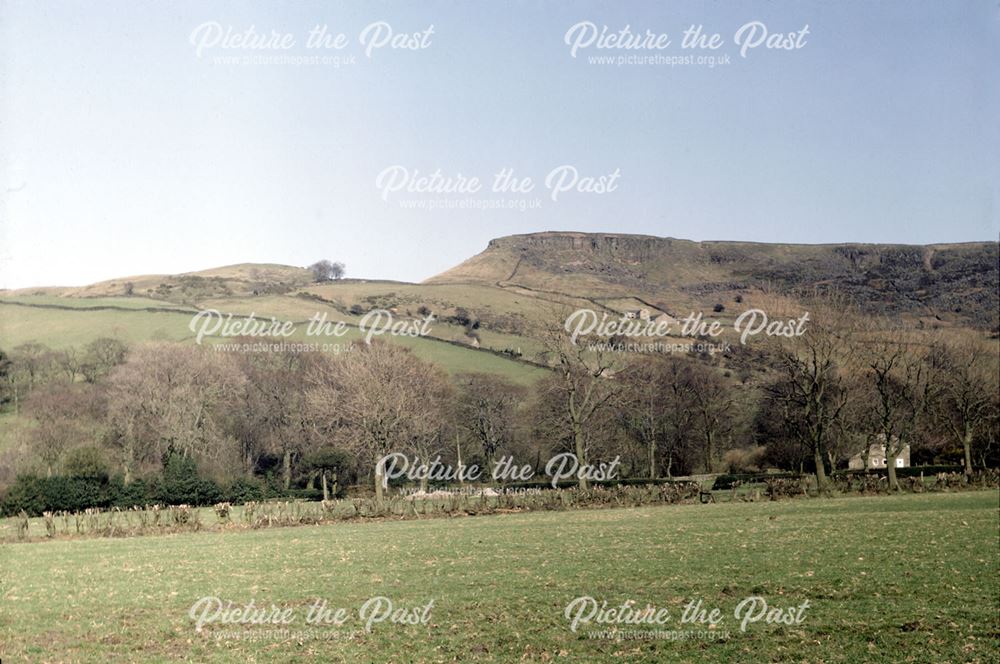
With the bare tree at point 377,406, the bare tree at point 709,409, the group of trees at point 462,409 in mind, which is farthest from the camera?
the bare tree at point 709,409

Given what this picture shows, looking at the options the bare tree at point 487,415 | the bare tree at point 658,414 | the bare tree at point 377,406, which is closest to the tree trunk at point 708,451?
the bare tree at point 658,414

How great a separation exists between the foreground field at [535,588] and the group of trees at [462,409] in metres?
28.7

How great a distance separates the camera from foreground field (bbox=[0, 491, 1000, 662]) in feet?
53.4

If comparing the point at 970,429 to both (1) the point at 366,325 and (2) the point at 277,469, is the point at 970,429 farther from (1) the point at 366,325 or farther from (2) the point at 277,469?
(1) the point at 366,325

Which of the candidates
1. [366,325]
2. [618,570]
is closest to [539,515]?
[618,570]

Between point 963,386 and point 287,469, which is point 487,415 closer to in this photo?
point 287,469

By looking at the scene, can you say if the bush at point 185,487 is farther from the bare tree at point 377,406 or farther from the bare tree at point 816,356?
the bare tree at point 816,356

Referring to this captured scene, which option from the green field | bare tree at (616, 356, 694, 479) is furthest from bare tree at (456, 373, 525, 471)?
the green field

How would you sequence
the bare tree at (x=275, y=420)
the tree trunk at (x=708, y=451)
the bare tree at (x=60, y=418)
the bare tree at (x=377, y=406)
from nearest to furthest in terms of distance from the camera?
the bare tree at (x=377, y=406), the bare tree at (x=60, y=418), the tree trunk at (x=708, y=451), the bare tree at (x=275, y=420)

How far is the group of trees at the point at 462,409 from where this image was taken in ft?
232

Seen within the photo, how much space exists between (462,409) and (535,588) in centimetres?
7231

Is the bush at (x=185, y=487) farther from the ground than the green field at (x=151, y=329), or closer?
closer

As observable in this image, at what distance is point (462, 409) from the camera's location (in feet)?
307

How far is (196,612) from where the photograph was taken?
19875 millimetres
